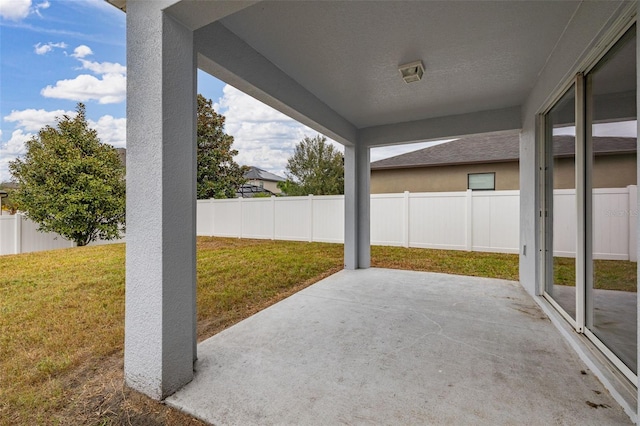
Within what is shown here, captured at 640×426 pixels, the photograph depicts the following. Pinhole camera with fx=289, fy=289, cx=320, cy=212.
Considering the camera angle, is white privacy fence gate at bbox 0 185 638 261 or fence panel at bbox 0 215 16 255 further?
fence panel at bbox 0 215 16 255

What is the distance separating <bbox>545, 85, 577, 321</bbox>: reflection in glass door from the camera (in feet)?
9.04

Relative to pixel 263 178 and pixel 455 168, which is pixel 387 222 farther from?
pixel 263 178

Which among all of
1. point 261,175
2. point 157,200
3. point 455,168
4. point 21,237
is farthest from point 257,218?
point 261,175

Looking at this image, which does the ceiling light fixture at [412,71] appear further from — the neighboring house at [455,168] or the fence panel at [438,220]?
the fence panel at [438,220]

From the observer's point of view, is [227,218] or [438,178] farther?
[227,218]

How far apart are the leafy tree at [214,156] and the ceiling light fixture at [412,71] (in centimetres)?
1357

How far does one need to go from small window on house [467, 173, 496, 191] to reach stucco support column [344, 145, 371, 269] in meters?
6.53

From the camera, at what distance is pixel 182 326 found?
1928 mm

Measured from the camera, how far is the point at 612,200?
7.45 ft

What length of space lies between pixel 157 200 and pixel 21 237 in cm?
1030

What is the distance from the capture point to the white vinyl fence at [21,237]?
8.24 m

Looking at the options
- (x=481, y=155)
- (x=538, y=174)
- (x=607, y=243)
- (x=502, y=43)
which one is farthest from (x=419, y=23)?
(x=481, y=155)

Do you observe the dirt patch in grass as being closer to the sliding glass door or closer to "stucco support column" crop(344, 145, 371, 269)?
"stucco support column" crop(344, 145, 371, 269)

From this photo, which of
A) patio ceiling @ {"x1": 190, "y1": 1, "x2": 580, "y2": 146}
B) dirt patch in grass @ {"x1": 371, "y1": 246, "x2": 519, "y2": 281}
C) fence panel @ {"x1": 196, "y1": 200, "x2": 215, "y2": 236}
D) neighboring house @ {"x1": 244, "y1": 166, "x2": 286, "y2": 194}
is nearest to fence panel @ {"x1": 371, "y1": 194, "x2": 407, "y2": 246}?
dirt patch in grass @ {"x1": 371, "y1": 246, "x2": 519, "y2": 281}
